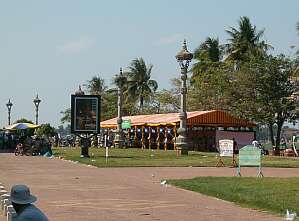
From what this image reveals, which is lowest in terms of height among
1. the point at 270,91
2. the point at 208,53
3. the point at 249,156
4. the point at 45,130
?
the point at 249,156

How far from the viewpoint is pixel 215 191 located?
17.1 metres

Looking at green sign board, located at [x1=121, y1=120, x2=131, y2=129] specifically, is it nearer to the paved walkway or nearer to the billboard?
the billboard

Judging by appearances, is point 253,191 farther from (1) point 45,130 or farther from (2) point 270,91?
(1) point 45,130

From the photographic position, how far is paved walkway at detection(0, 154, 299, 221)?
1292cm

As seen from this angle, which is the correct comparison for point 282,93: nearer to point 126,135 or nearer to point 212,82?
point 212,82

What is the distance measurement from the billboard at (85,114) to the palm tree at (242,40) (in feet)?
111

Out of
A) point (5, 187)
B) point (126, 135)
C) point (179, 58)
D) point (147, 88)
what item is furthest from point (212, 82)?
point (5, 187)

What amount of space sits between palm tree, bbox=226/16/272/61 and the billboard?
111ft

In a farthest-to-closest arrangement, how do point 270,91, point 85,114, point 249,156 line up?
point 270,91, point 85,114, point 249,156

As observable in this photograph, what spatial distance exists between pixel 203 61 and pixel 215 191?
2313 inches

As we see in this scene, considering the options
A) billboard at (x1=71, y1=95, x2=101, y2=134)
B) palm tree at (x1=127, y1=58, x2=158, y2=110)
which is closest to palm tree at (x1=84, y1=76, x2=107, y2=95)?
palm tree at (x1=127, y1=58, x2=158, y2=110)

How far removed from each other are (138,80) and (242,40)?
21589 millimetres

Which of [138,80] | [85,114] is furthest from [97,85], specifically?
[85,114]

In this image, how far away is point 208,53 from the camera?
7662 cm
